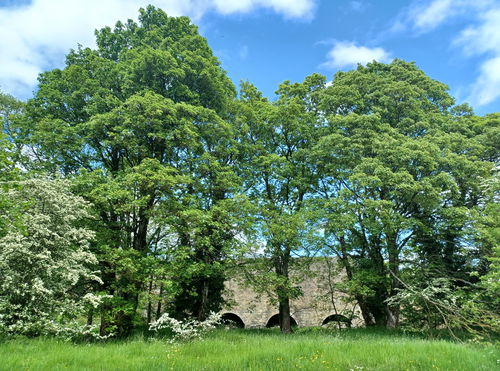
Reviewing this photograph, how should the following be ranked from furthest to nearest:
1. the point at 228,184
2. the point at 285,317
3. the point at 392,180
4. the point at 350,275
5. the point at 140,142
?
the point at 285,317, the point at 350,275, the point at 140,142, the point at 228,184, the point at 392,180

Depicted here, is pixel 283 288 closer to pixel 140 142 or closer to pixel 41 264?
pixel 140 142

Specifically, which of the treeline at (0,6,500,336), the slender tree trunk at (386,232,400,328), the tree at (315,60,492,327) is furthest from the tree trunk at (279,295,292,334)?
the slender tree trunk at (386,232,400,328)

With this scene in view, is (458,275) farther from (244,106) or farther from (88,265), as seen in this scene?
(88,265)

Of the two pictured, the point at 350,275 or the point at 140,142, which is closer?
the point at 140,142

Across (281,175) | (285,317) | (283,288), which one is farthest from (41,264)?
(285,317)

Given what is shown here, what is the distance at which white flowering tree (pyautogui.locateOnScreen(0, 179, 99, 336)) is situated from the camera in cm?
903

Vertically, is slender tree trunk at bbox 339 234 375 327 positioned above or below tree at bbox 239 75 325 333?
below

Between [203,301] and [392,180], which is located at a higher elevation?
[392,180]

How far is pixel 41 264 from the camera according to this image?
952 centimetres

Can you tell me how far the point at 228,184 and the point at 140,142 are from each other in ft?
14.3

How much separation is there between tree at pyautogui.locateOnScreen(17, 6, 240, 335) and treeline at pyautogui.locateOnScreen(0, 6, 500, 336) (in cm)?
8

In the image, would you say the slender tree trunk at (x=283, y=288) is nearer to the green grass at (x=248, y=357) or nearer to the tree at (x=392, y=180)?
the tree at (x=392, y=180)

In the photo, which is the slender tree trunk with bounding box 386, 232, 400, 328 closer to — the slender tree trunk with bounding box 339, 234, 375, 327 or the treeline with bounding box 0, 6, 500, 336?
the treeline with bounding box 0, 6, 500, 336

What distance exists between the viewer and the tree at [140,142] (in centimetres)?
1287
